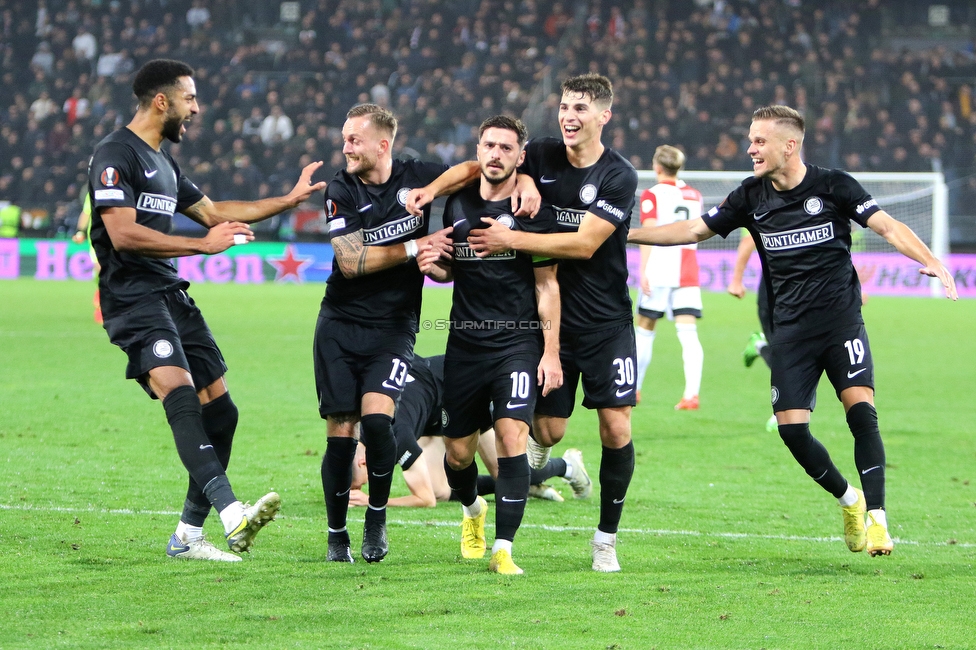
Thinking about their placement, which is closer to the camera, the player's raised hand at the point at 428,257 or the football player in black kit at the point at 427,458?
the player's raised hand at the point at 428,257

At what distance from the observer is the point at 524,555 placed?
5.73 m

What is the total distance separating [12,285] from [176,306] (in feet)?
69.2

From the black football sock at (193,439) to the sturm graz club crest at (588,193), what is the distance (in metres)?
2.02

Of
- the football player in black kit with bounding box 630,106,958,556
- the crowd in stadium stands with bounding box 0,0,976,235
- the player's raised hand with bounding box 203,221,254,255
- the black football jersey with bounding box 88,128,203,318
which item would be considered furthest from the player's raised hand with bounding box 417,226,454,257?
the crowd in stadium stands with bounding box 0,0,976,235

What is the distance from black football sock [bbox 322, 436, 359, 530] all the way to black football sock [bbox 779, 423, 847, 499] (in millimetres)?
2104

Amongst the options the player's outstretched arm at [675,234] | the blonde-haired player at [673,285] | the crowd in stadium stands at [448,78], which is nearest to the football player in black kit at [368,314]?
the player's outstretched arm at [675,234]

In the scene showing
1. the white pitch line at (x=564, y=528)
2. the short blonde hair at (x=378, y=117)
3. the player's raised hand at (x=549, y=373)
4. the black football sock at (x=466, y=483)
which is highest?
the short blonde hair at (x=378, y=117)

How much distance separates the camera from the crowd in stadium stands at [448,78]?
30484 millimetres

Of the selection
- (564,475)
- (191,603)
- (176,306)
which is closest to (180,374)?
(176,306)

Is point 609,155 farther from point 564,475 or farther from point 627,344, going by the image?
point 564,475

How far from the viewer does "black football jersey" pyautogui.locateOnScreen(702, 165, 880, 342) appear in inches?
231

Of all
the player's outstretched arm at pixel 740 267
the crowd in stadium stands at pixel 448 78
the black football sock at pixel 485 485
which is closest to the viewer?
the black football sock at pixel 485 485

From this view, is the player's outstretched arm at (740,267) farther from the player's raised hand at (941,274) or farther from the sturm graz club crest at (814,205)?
the player's raised hand at (941,274)

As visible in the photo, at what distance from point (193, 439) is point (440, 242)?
4.60 feet
